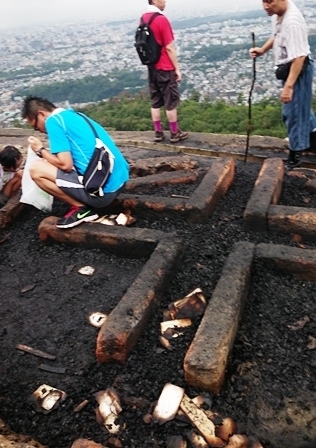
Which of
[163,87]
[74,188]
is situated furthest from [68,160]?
[163,87]

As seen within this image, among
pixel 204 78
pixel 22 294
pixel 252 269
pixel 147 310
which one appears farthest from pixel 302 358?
pixel 204 78

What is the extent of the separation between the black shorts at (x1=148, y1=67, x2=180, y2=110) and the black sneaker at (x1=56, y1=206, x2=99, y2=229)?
2365 mm

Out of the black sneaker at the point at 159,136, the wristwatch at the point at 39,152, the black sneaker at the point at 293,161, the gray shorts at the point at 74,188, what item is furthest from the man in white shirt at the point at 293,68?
the wristwatch at the point at 39,152

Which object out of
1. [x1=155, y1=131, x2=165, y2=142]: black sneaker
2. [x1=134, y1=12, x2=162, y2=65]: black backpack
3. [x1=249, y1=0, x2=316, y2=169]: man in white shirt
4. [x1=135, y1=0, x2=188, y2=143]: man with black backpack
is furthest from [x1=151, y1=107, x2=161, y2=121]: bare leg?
[x1=249, y1=0, x2=316, y2=169]: man in white shirt

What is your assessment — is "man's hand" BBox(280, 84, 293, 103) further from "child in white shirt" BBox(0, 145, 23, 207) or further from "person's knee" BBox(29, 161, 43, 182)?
"child in white shirt" BBox(0, 145, 23, 207)

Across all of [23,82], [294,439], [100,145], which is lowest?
[23,82]

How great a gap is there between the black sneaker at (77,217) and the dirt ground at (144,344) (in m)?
0.21

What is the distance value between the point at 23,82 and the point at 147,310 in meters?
29.4

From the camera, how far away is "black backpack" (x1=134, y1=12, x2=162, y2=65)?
504 centimetres

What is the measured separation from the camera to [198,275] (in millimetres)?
3156

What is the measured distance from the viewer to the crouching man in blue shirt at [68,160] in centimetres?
346

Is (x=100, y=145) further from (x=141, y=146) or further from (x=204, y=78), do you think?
(x=204, y=78)

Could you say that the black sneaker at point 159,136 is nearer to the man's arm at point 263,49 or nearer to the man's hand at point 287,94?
the man's arm at point 263,49

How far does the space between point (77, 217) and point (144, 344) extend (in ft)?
4.69
